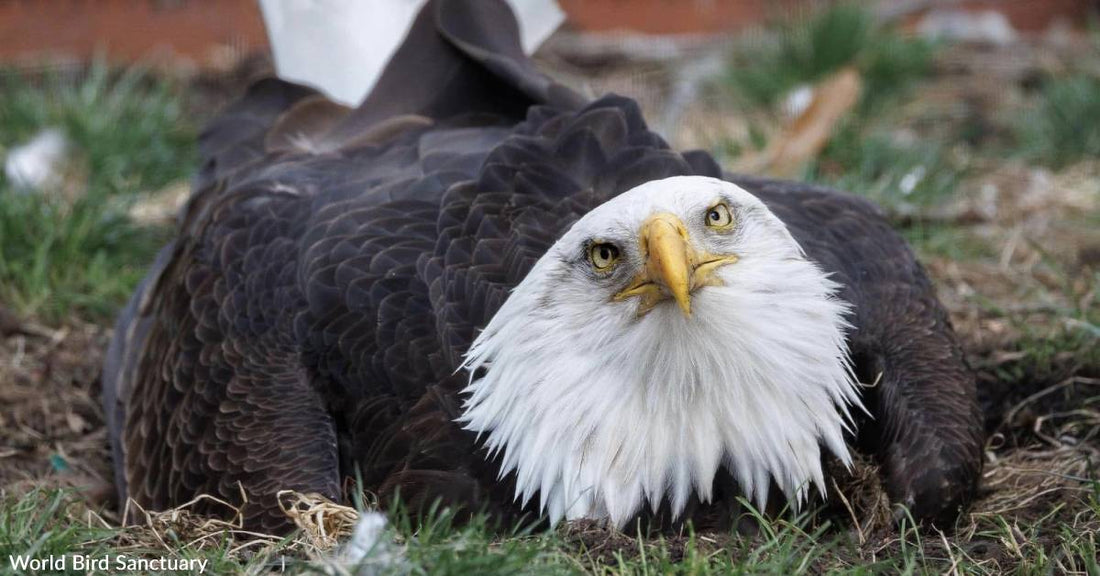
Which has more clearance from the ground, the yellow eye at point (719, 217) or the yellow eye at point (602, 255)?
the yellow eye at point (719, 217)

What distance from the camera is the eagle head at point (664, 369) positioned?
10.8ft

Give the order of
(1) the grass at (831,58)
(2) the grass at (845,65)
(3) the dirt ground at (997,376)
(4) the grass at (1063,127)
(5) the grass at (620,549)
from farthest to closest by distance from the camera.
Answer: (1) the grass at (831,58), (4) the grass at (1063,127), (2) the grass at (845,65), (3) the dirt ground at (997,376), (5) the grass at (620,549)

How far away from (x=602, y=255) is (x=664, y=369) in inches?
12.4

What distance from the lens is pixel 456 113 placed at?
16.7 feet

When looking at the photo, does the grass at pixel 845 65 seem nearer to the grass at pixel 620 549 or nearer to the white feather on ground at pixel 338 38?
the white feather on ground at pixel 338 38

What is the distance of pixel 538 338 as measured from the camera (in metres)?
Answer: 3.38

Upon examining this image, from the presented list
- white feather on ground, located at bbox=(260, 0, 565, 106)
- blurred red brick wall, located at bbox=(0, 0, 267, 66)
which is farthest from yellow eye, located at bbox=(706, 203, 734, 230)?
blurred red brick wall, located at bbox=(0, 0, 267, 66)

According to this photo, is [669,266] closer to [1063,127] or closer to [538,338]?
[538,338]

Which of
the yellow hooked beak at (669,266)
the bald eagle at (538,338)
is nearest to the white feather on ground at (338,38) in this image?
the bald eagle at (538,338)

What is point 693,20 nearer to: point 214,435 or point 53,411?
point 53,411

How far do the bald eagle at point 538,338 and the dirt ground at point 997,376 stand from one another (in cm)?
24

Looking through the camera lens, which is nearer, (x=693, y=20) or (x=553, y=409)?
(x=553, y=409)

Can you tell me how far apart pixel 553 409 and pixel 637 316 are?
320 millimetres

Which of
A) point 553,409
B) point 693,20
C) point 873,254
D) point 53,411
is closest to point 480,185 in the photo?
point 553,409
